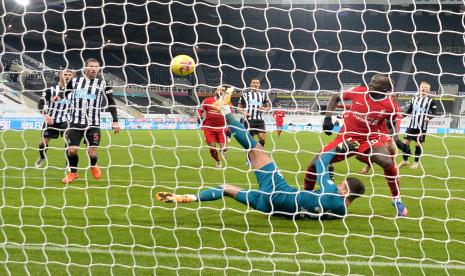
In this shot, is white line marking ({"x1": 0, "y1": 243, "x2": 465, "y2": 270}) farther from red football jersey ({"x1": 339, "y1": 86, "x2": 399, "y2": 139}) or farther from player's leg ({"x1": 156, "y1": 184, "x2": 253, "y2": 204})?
red football jersey ({"x1": 339, "y1": 86, "x2": 399, "y2": 139})

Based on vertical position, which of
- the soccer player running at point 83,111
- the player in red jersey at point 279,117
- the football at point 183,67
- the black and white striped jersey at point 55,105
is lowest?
the player in red jersey at point 279,117

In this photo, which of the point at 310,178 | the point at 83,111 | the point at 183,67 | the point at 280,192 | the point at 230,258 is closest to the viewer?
the point at 230,258

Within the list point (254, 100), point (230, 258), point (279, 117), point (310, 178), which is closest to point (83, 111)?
point (310, 178)

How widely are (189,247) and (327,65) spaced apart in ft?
77.5

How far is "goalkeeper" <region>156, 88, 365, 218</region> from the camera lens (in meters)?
5.45

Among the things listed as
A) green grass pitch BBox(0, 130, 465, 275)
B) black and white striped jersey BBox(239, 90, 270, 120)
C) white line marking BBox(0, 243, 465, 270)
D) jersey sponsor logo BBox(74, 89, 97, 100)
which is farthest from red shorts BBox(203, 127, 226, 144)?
white line marking BBox(0, 243, 465, 270)

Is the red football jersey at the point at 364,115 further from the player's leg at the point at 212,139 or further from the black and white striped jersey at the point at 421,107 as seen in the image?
the black and white striped jersey at the point at 421,107

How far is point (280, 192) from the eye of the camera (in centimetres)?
529

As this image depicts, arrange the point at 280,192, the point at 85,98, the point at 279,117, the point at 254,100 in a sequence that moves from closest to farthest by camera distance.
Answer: the point at 280,192, the point at 85,98, the point at 254,100, the point at 279,117

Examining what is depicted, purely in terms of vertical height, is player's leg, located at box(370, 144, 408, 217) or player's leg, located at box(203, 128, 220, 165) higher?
player's leg, located at box(370, 144, 408, 217)

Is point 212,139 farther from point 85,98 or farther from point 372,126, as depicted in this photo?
point 372,126

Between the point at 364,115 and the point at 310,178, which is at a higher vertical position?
the point at 364,115

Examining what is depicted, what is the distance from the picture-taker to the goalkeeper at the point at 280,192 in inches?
215

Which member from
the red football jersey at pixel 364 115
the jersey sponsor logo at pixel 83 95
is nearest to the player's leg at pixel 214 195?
the red football jersey at pixel 364 115
